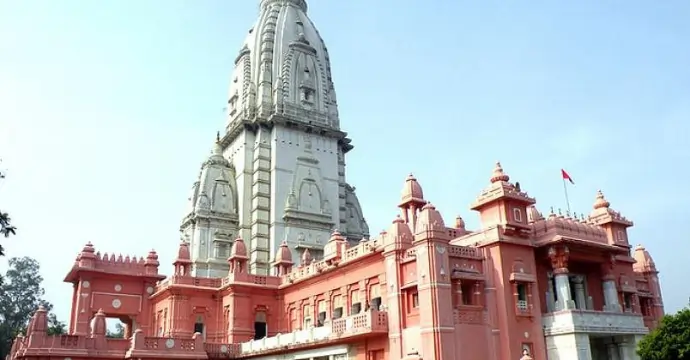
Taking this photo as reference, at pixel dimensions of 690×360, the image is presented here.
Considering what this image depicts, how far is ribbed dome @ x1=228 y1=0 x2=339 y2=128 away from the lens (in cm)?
4347

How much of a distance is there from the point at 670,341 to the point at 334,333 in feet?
38.1

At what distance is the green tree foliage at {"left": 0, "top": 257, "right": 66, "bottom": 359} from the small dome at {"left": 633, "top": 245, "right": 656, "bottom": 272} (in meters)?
48.1

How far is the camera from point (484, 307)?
21.8 meters

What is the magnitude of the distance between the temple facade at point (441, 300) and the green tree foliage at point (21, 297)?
105ft

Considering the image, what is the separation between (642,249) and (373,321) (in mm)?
15488

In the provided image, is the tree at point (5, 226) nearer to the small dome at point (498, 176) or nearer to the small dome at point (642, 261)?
the small dome at point (498, 176)

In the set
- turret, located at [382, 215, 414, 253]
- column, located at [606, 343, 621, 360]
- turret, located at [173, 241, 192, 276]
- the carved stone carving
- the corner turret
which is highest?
the corner turret

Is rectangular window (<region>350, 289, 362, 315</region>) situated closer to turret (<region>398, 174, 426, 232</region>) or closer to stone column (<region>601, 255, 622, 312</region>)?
turret (<region>398, 174, 426, 232</region>)

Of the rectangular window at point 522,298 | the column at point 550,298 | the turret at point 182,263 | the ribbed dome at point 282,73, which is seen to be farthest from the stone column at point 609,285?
the ribbed dome at point 282,73

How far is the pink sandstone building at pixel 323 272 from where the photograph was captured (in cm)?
2156

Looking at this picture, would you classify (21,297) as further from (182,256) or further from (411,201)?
(411,201)

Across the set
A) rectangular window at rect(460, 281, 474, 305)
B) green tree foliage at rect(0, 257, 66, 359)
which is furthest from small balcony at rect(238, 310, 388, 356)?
green tree foliage at rect(0, 257, 66, 359)

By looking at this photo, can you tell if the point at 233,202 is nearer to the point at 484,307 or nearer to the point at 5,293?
the point at 484,307

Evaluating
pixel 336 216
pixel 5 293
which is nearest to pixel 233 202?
pixel 336 216
